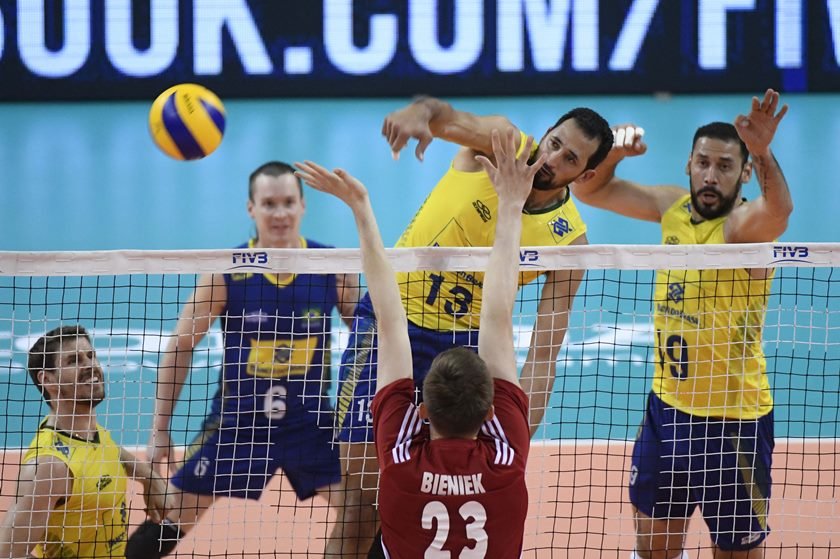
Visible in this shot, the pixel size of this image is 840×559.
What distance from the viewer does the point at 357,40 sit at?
15.6 m

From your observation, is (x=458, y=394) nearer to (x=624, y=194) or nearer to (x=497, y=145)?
(x=497, y=145)

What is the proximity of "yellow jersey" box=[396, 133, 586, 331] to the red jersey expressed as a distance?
1540 mm

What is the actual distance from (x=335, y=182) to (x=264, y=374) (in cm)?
224

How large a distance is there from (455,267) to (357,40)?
11.3 m

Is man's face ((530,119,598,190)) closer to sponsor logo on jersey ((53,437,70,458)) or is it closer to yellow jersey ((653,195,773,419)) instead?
yellow jersey ((653,195,773,419))

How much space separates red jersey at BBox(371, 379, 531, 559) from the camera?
3643mm

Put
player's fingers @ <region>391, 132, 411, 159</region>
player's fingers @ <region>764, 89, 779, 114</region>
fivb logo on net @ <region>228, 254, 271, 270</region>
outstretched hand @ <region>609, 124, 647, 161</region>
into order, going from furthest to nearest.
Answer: outstretched hand @ <region>609, 124, 647, 161</region> → player's fingers @ <region>764, 89, 779, 114</region> → fivb logo on net @ <region>228, 254, 271, 270</region> → player's fingers @ <region>391, 132, 411, 159</region>

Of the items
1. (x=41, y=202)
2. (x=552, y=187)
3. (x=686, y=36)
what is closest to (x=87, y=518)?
(x=552, y=187)

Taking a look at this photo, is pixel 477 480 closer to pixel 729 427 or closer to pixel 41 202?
pixel 729 427

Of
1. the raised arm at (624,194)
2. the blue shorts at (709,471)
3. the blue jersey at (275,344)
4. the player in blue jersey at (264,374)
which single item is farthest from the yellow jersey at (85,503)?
the raised arm at (624,194)

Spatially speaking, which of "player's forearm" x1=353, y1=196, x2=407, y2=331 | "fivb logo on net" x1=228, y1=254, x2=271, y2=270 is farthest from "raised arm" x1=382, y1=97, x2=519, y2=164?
"fivb logo on net" x1=228, y1=254, x2=271, y2=270

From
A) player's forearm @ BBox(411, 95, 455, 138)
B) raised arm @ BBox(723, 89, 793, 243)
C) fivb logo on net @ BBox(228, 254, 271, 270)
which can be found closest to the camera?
player's forearm @ BBox(411, 95, 455, 138)

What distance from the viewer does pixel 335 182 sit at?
13.6 ft

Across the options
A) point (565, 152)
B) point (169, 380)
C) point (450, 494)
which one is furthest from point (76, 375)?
point (565, 152)
